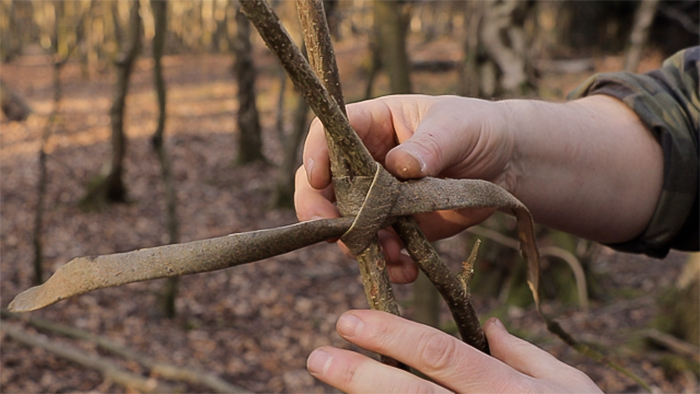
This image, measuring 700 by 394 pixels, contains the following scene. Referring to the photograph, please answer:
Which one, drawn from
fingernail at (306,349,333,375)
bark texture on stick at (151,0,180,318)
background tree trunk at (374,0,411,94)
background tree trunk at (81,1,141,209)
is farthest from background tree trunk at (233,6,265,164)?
fingernail at (306,349,333,375)

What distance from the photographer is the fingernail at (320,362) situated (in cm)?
100

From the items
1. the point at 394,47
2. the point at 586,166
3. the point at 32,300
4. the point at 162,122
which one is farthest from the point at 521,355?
the point at 162,122

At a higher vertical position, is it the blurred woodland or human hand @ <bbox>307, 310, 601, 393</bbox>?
human hand @ <bbox>307, 310, 601, 393</bbox>

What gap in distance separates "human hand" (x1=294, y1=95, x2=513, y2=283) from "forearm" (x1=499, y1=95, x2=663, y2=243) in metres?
0.09

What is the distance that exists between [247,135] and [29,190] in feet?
10.8

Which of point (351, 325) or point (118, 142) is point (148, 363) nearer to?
point (351, 325)

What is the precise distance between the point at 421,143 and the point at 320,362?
0.51 meters

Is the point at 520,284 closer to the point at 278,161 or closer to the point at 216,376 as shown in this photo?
the point at 216,376

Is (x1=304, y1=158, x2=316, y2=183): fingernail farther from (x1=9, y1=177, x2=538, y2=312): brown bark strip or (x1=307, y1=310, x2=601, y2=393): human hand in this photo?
(x1=307, y1=310, x2=601, y2=393): human hand

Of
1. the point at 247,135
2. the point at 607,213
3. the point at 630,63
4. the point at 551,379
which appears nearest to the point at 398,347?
the point at 551,379

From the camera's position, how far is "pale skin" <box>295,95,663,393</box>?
3.21ft

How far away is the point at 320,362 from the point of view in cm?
100

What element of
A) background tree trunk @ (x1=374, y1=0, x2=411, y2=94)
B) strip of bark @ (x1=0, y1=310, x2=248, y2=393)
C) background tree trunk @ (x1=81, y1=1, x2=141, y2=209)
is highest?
background tree trunk @ (x1=374, y1=0, x2=411, y2=94)

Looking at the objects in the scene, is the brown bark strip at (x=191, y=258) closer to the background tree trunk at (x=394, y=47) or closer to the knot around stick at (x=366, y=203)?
the knot around stick at (x=366, y=203)
